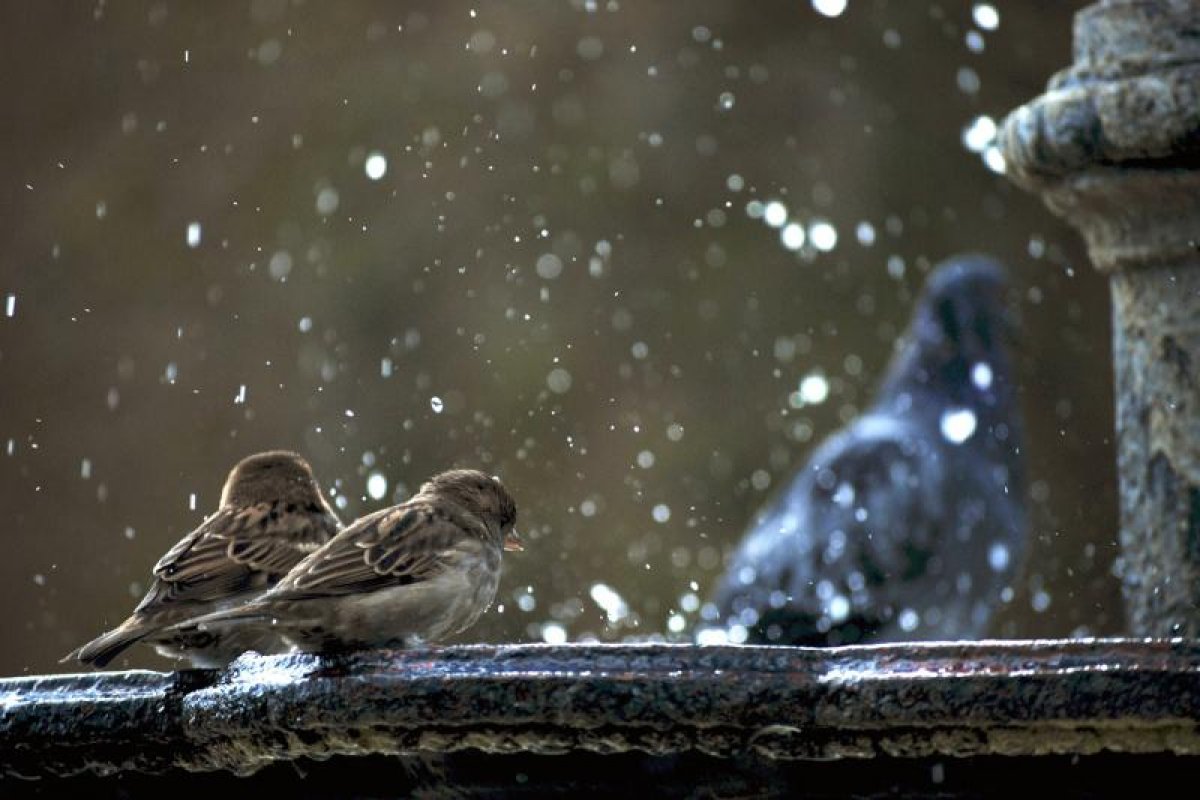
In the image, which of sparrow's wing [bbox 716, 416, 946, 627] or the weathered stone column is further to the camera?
sparrow's wing [bbox 716, 416, 946, 627]

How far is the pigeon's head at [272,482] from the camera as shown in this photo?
9.52 feet

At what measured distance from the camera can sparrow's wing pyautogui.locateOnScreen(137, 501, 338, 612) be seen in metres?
2.63

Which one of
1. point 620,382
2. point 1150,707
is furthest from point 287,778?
point 620,382

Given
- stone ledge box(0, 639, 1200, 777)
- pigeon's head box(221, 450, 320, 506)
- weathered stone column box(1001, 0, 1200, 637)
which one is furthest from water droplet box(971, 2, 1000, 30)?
stone ledge box(0, 639, 1200, 777)

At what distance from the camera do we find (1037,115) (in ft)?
10.1

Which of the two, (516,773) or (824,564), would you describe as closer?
(516,773)

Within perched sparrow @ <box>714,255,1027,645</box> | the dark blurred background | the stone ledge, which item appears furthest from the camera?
the dark blurred background

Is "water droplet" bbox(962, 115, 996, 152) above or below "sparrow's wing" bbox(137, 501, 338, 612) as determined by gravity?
above

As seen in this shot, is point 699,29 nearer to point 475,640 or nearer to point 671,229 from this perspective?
point 671,229

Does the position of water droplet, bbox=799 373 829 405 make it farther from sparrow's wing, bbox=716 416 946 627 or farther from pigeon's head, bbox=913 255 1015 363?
sparrow's wing, bbox=716 416 946 627

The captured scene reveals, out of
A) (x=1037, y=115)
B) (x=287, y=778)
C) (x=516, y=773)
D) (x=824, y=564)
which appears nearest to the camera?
(x=516, y=773)

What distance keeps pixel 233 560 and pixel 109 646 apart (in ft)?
0.99

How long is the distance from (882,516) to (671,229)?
11.8ft

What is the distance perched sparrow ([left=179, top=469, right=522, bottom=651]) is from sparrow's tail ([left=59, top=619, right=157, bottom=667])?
0.51 ft
